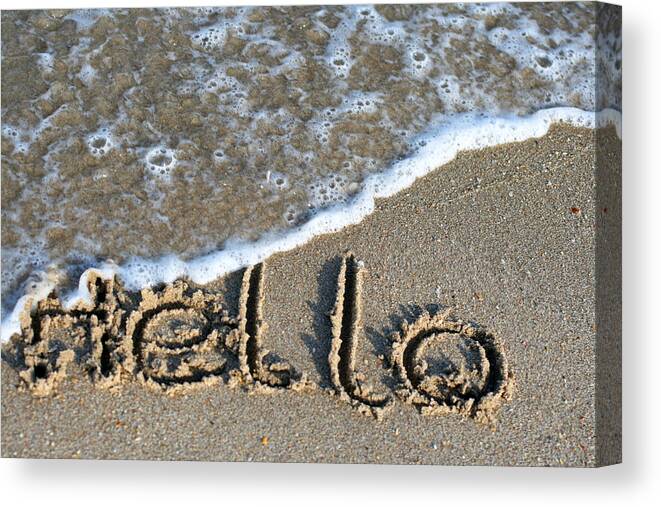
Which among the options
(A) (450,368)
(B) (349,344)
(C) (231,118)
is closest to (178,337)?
(B) (349,344)

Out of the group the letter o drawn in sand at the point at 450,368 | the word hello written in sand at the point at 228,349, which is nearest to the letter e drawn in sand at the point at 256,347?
the word hello written in sand at the point at 228,349

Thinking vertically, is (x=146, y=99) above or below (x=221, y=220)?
above

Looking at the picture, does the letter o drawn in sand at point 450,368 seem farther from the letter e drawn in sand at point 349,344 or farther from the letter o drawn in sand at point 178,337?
the letter o drawn in sand at point 178,337

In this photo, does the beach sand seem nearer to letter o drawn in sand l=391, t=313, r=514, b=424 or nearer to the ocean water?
letter o drawn in sand l=391, t=313, r=514, b=424

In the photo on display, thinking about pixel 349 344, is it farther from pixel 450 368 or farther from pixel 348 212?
pixel 348 212

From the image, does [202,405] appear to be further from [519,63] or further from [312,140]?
[519,63]

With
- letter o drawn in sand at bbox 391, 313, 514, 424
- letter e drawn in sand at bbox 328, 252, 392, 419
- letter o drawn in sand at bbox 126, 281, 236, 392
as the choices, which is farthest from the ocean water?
letter o drawn in sand at bbox 391, 313, 514, 424

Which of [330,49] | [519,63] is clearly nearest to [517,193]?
[519,63]
